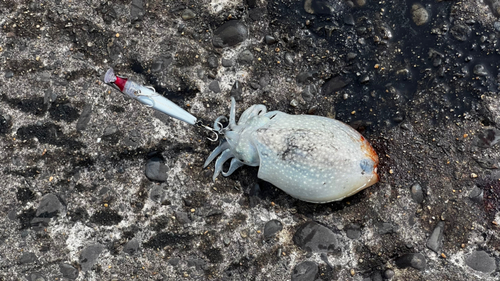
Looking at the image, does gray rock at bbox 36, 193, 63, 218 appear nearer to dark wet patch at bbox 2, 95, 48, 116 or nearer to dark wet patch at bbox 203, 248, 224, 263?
dark wet patch at bbox 2, 95, 48, 116

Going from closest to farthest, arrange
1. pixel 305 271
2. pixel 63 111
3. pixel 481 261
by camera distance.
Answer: pixel 481 261 → pixel 305 271 → pixel 63 111

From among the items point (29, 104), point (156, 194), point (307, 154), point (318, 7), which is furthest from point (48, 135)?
point (318, 7)

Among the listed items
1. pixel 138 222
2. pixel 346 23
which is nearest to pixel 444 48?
pixel 346 23

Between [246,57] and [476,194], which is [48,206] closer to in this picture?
[246,57]

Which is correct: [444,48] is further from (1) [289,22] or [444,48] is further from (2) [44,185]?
(2) [44,185]

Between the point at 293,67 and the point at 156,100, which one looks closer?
the point at 156,100

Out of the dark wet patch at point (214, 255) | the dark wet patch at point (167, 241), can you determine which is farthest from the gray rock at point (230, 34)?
the dark wet patch at point (214, 255)
